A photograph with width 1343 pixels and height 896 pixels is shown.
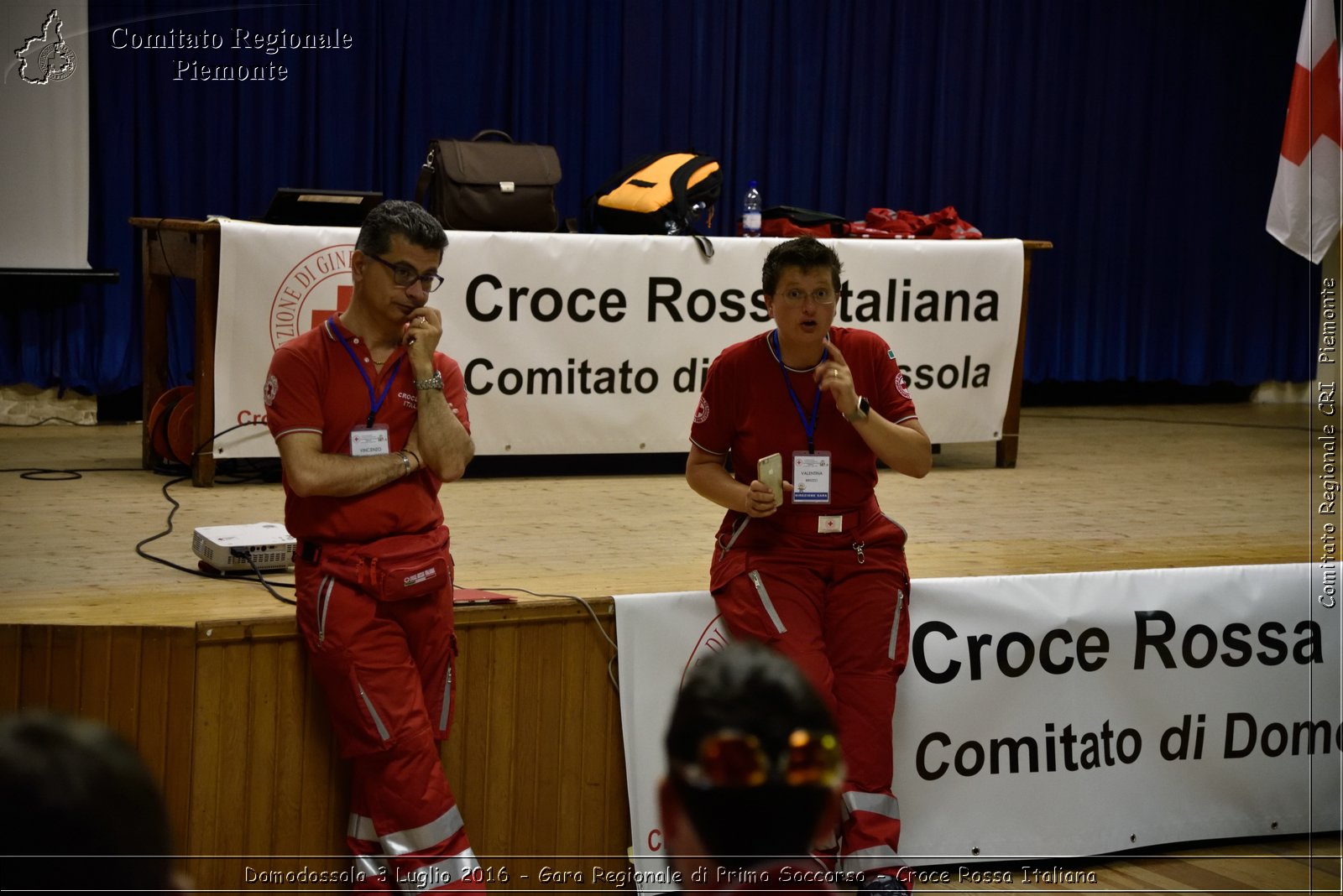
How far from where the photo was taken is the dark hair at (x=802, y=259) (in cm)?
290

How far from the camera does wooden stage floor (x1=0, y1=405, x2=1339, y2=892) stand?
10.7ft

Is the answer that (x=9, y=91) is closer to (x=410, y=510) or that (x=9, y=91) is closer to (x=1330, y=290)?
(x=410, y=510)

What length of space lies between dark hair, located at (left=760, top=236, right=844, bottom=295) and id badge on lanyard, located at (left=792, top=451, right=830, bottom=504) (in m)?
0.35

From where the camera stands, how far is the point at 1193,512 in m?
4.67

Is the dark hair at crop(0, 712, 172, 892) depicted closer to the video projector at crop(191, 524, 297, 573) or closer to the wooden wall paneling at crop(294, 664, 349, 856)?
the wooden wall paneling at crop(294, 664, 349, 856)

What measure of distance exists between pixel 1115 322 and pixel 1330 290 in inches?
47.3

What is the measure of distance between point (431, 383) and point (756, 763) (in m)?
1.88

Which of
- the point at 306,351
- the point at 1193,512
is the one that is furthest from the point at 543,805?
the point at 1193,512

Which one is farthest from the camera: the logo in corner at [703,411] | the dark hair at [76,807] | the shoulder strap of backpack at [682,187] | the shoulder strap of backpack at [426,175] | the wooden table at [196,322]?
the shoulder strap of backpack at [682,187]

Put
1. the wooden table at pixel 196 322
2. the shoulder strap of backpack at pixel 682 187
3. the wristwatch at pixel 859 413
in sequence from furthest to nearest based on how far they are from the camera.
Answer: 1. the shoulder strap of backpack at pixel 682 187
2. the wooden table at pixel 196 322
3. the wristwatch at pixel 859 413

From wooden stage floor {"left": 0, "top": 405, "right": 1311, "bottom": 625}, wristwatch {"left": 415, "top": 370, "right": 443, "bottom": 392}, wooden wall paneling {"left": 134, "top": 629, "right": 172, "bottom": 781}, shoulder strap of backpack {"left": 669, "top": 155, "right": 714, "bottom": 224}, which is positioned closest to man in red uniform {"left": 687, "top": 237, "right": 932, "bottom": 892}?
wooden stage floor {"left": 0, "top": 405, "right": 1311, "bottom": 625}

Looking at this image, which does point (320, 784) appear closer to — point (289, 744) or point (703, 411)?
point (289, 744)

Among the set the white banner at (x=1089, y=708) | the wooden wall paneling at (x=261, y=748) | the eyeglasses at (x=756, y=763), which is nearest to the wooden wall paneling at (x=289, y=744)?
the wooden wall paneling at (x=261, y=748)

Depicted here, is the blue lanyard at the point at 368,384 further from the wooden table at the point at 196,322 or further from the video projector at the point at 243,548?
the wooden table at the point at 196,322
